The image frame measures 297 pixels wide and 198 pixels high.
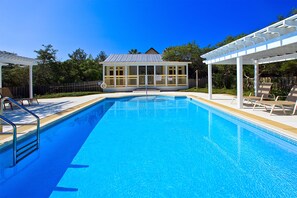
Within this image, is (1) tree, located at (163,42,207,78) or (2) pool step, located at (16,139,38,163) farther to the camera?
(1) tree, located at (163,42,207,78)

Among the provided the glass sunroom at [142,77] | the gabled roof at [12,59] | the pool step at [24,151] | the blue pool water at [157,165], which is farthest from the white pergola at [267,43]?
the glass sunroom at [142,77]

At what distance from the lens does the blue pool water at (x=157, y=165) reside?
302 cm

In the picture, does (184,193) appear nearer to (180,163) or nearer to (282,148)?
(180,163)

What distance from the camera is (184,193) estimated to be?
9.51 feet

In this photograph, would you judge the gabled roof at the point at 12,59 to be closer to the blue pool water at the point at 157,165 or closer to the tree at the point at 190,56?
the blue pool water at the point at 157,165

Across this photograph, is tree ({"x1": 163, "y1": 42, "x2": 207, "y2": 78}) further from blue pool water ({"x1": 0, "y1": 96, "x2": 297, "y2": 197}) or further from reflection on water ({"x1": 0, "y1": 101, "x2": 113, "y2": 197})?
reflection on water ({"x1": 0, "y1": 101, "x2": 113, "y2": 197})

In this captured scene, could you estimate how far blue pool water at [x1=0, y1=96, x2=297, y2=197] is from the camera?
3.02m

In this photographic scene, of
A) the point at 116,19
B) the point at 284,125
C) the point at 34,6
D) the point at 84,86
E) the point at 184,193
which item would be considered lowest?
the point at 184,193

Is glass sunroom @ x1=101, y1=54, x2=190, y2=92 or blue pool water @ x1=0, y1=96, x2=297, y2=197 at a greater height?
glass sunroom @ x1=101, y1=54, x2=190, y2=92

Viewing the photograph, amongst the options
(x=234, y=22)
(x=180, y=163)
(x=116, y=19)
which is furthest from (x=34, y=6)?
(x=234, y=22)

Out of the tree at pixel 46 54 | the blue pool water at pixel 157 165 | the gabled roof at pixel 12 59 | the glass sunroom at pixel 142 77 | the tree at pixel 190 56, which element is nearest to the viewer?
the blue pool water at pixel 157 165

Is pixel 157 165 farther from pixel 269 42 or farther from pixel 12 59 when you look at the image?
pixel 12 59

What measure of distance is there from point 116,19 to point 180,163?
60.9 ft

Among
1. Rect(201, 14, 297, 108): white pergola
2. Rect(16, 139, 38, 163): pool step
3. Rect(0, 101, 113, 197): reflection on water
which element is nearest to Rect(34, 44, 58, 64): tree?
Rect(201, 14, 297, 108): white pergola
